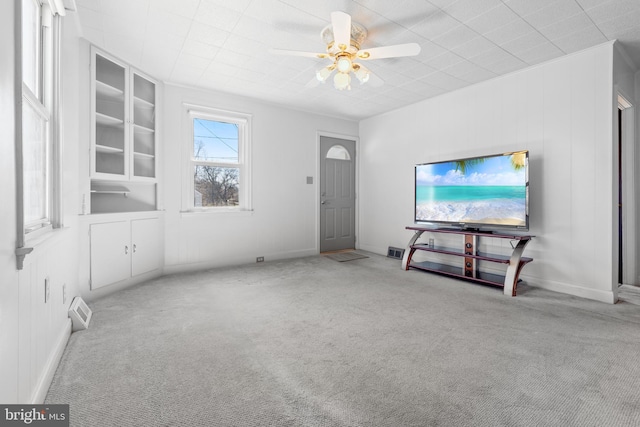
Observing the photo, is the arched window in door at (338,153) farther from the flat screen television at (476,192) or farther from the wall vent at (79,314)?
the wall vent at (79,314)

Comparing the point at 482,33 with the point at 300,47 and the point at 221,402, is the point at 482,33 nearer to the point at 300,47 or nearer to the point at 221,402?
the point at 300,47

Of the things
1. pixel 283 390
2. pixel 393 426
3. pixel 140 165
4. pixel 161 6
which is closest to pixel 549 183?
pixel 393 426

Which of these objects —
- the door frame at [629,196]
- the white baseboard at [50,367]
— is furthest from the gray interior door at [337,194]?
the white baseboard at [50,367]

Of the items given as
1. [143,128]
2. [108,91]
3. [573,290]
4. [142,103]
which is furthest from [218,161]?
[573,290]

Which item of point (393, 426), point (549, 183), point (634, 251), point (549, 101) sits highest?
point (549, 101)

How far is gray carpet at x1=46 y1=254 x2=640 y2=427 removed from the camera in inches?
57.2

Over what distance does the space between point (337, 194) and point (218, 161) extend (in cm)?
225

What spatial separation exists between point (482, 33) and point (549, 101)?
130 centimetres

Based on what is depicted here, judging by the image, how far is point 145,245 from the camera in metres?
3.73

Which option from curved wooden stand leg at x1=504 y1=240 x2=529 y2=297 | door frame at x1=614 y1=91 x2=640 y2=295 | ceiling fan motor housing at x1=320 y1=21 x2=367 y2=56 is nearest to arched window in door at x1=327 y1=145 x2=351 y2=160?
ceiling fan motor housing at x1=320 y1=21 x2=367 y2=56

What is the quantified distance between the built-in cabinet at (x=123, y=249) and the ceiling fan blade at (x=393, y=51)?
3047 millimetres

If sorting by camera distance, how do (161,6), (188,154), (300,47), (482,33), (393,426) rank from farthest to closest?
(188,154) → (300,47) → (482,33) → (161,6) → (393,426)

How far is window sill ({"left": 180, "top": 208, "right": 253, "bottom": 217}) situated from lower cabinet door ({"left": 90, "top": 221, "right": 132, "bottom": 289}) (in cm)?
87

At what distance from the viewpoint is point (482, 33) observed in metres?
2.82
